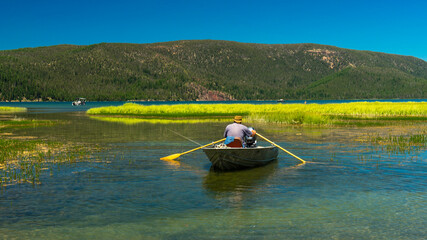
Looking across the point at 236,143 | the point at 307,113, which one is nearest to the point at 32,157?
the point at 236,143

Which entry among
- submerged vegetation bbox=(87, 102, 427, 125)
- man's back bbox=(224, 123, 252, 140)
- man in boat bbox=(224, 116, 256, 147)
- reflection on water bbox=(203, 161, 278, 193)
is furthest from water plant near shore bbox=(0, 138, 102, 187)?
submerged vegetation bbox=(87, 102, 427, 125)

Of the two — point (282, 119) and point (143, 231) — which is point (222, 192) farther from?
point (282, 119)

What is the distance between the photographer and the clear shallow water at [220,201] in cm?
1115

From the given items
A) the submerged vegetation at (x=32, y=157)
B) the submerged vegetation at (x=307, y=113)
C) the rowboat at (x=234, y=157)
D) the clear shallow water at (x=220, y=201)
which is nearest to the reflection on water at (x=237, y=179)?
the clear shallow water at (x=220, y=201)

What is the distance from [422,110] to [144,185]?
202ft

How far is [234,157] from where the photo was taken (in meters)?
19.1

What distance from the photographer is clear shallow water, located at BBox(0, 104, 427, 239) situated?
11.1m

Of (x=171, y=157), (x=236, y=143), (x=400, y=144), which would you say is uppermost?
(x=236, y=143)

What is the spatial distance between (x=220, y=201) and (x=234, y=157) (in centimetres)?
500

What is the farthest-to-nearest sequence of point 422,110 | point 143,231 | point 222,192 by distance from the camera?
point 422,110
point 222,192
point 143,231

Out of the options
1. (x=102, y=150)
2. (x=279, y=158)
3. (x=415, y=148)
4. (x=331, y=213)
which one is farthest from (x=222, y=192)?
(x=415, y=148)

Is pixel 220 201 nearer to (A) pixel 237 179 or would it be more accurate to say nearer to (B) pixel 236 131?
(A) pixel 237 179

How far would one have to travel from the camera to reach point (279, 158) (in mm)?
24281

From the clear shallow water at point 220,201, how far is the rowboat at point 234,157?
0.44 meters
